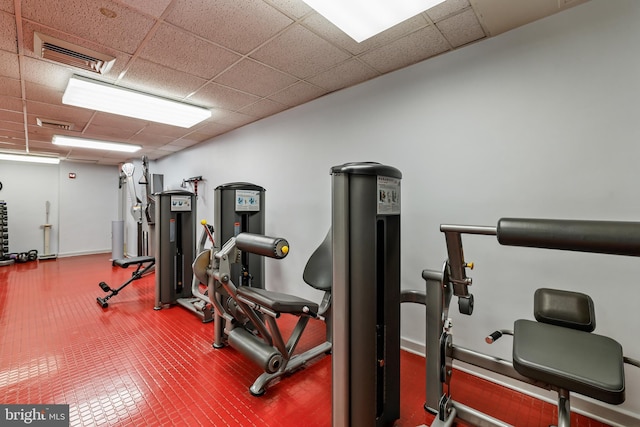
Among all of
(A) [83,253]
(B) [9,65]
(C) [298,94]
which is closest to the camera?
(B) [9,65]

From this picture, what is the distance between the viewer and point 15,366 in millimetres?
2389

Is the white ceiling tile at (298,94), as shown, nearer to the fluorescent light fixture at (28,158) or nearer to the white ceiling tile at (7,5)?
the white ceiling tile at (7,5)

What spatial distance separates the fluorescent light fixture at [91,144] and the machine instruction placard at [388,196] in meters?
5.80

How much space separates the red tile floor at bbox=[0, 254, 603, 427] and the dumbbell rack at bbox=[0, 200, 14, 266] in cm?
425

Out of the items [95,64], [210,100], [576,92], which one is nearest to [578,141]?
[576,92]

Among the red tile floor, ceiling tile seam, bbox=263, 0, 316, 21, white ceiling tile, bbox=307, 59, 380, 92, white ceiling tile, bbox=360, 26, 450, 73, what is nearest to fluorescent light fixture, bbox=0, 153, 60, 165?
the red tile floor

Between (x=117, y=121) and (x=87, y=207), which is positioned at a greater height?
(x=117, y=121)

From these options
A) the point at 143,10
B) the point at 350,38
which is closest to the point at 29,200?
the point at 143,10

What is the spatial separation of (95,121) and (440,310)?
16.2 feet

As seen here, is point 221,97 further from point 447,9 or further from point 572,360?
point 572,360

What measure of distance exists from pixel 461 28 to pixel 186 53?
2115mm

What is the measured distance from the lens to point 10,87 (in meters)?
2.88

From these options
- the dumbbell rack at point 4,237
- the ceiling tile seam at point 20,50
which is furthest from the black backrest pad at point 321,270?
the dumbbell rack at point 4,237

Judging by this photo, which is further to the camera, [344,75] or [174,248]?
[174,248]
